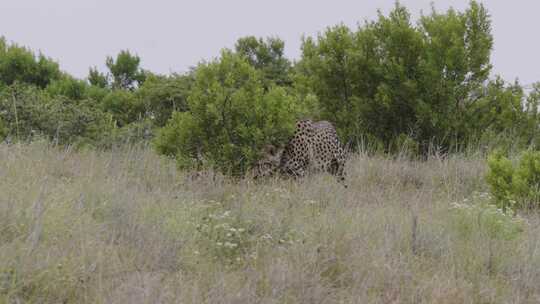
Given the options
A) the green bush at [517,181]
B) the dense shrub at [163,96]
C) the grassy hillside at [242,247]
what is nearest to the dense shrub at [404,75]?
the green bush at [517,181]

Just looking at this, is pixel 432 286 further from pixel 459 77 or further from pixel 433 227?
pixel 459 77

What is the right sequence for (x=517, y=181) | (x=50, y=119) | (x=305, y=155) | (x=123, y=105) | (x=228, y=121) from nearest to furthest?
(x=517, y=181) → (x=228, y=121) → (x=305, y=155) → (x=50, y=119) → (x=123, y=105)

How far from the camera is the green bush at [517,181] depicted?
7.07 metres

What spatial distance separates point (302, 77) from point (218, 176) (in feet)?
16.3

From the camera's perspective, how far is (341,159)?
27.7ft

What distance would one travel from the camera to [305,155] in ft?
25.5

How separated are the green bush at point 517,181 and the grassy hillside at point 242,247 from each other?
0.89 meters

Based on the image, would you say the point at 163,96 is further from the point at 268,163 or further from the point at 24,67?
the point at 268,163

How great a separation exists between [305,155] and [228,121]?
105cm

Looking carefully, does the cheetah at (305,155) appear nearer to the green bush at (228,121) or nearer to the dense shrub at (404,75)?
the green bush at (228,121)

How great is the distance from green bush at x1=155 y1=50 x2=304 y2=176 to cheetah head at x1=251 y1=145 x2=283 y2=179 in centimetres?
11

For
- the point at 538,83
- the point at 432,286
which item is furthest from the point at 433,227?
the point at 538,83

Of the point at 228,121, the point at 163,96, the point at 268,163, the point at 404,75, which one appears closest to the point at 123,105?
the point at 163,96

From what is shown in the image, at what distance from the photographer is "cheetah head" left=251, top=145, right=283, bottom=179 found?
7402mm
